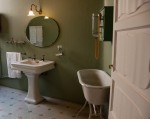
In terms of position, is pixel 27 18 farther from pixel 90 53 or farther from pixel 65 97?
pixel 65 97

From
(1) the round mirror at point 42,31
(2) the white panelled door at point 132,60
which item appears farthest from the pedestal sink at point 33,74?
(2) the white panelled door at point 132,60

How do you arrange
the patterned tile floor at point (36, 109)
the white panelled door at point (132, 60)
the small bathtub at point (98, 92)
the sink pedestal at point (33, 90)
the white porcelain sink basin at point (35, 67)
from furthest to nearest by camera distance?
the sink pedestal at point (33, 90) → the white porcelain sink basin at point (35, 67) → the patterned tile floor at point (36, 109) → the small bathtub at point (98, 92) → the white panelled door at point (132, 60)

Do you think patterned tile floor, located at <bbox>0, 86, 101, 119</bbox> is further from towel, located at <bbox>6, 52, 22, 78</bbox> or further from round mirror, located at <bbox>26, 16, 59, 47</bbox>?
round mirror, located at <bbox>26, 16, 59, 47</bbox>

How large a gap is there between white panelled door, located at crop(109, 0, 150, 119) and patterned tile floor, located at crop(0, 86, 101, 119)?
149cm

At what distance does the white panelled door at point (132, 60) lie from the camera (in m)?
0.99

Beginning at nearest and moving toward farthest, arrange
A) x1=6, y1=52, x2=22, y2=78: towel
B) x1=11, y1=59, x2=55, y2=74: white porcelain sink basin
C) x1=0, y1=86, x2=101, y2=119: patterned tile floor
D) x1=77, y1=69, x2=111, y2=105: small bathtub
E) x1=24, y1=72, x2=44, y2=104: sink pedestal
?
x1=77, y1=69, x2=111, y2=105: small bathtub → x1=0, y1=86, x2=101, y2=119: patterned tile floor → x1=11, y1=59, x2=55, y2=74: white porcelain sink basin → x1=24, y1=72, x2=44, y2=104: sink pedestal → x1=6, y1=52, x2=22, y2=78: towel

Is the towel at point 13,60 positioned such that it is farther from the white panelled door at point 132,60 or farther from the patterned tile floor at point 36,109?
the white panelled door at point 132,60

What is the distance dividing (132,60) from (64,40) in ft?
7.65

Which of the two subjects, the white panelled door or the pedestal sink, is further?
the pedestal sink

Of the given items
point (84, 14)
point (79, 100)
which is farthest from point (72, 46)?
point (79, 100)

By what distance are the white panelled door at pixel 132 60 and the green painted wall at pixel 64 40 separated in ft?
4.04

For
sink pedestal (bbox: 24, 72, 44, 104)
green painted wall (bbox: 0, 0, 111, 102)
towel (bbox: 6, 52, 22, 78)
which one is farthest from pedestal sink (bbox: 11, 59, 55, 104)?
towel (bbox: 6, 52, 22, 78)

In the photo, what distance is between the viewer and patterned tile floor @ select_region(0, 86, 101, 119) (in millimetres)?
2963

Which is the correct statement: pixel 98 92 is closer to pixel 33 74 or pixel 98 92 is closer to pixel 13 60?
pixel 33 74
